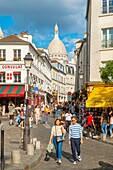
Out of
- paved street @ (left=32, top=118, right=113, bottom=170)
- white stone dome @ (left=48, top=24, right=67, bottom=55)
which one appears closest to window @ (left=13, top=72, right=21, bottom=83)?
paved street @ (left=32, top=118, right=113, bottom=170)

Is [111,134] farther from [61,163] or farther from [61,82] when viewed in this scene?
[61,82]

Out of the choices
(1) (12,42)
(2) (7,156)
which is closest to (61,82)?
(1) (12,42)

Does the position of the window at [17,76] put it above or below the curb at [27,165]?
above

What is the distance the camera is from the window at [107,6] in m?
28.3

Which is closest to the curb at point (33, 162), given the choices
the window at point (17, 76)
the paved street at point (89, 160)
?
the paved street at point (89, 160)

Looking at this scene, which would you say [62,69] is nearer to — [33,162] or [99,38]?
[99,38]

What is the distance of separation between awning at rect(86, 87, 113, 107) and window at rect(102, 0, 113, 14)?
24.6 feet

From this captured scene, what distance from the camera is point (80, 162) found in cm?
1163

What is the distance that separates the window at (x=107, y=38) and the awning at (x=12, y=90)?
15.3 metres

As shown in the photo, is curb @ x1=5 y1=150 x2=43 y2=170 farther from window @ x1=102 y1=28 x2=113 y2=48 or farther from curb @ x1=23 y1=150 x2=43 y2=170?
window @ x1=102 y1=28 x2=113 y2=48

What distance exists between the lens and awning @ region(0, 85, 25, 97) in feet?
132

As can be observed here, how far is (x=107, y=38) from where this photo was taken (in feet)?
91.6

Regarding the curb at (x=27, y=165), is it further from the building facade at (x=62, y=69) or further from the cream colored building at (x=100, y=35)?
the building facade at (x=62, y=69)

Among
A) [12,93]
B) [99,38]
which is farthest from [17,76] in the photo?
[99,38]
